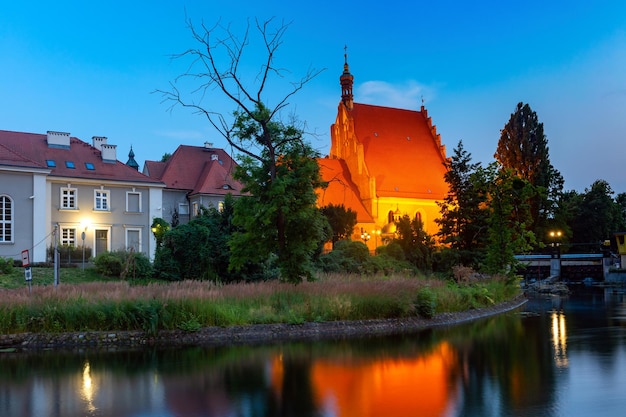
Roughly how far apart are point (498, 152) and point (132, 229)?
160ft

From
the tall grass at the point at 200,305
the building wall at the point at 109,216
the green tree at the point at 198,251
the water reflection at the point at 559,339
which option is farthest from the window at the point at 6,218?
the water reflection at the point at 559,339

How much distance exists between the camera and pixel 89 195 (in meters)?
41.5

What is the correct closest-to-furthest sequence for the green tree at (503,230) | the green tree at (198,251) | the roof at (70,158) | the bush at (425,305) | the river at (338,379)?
the river at (338,379), the bush at (425,305), the green tree at (198,251), the green tree at (503,230), the roof at (70,158)

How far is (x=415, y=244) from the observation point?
140 feet

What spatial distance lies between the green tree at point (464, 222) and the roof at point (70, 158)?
23035 millimetres

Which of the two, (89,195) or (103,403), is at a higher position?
(89,195)

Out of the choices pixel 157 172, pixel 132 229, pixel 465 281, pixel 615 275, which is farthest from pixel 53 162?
pixel 615 275

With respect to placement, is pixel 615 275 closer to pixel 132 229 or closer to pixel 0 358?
pixel 132 229

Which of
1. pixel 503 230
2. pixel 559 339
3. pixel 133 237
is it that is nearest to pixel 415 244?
pixel 503 230

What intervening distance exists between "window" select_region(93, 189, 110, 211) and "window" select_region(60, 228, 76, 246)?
2366 mm

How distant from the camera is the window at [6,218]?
35656 millimetres

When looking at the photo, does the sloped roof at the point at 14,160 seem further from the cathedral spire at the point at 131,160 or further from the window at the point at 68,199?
the cathedral spire at the point at 131,160

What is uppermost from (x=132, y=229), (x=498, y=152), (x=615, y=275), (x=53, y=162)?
(x=498, y=152)

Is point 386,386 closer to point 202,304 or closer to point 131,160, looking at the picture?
point 202,304
